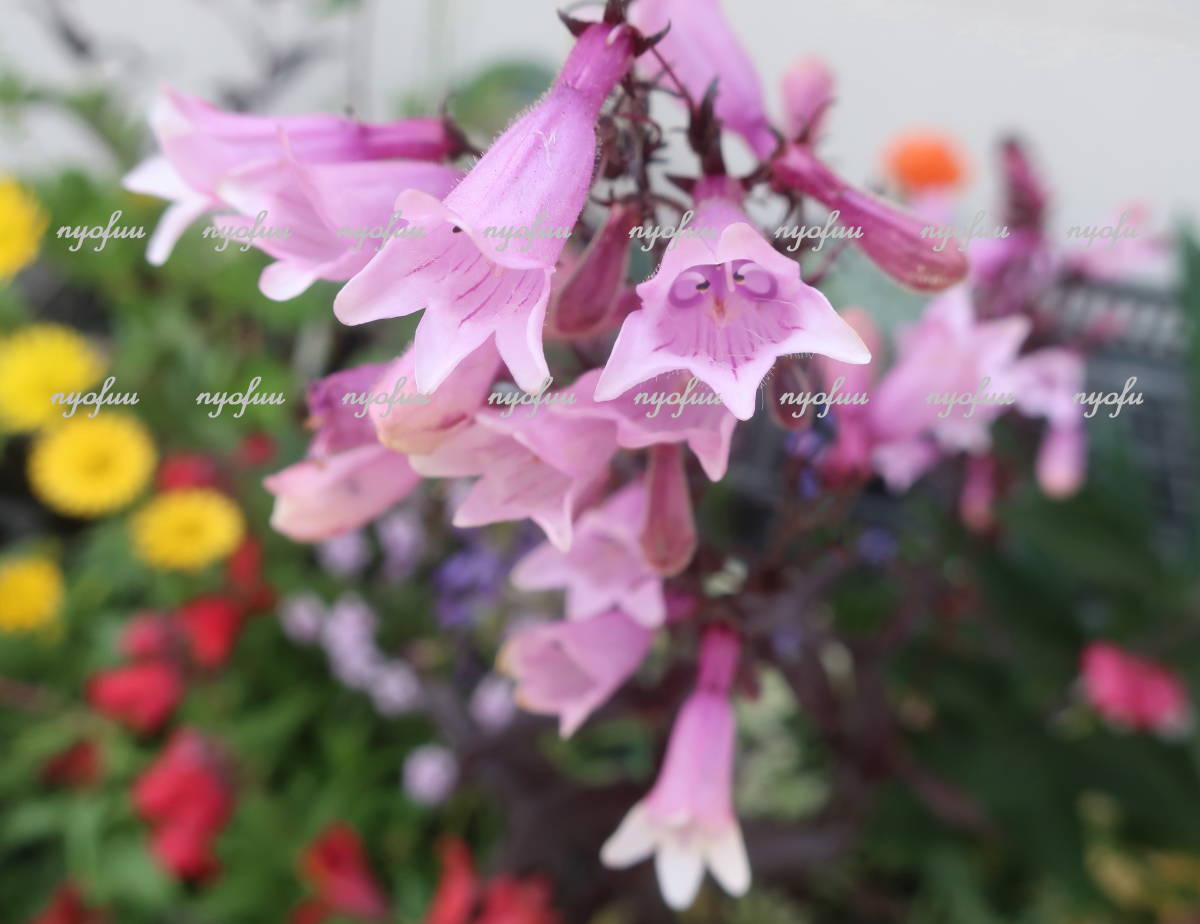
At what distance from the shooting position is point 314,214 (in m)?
0.29

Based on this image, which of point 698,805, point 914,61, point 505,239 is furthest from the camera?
point 914,61

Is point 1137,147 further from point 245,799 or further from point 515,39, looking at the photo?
point 245,799

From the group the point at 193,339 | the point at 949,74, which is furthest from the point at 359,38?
the point at 949,74

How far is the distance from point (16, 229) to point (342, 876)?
2.39ft

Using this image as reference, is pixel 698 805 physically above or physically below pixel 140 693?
above

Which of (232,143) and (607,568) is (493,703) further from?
(232,143)

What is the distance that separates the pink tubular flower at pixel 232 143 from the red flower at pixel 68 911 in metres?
0.61

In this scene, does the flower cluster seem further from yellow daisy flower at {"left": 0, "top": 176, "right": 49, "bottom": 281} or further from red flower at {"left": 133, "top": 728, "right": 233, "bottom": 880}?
yellow daisy flower at {"left": 0, "top": 176, "right": 49, "bottom": 281}

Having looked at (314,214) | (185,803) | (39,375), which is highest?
(314,214)

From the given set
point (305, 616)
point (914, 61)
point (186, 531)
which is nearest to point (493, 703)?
point (305, 616)

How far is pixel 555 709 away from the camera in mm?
383

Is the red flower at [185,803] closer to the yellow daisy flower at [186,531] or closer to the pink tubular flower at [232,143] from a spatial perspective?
the yellow daisy flower at [186,531]

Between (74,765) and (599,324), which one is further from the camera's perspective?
(74,765)

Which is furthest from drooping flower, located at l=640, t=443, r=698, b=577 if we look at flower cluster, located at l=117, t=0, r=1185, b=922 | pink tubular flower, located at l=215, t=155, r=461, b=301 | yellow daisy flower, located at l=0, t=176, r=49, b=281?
yellow daisy flower, located at l=0, t=176, r=49, b=281
